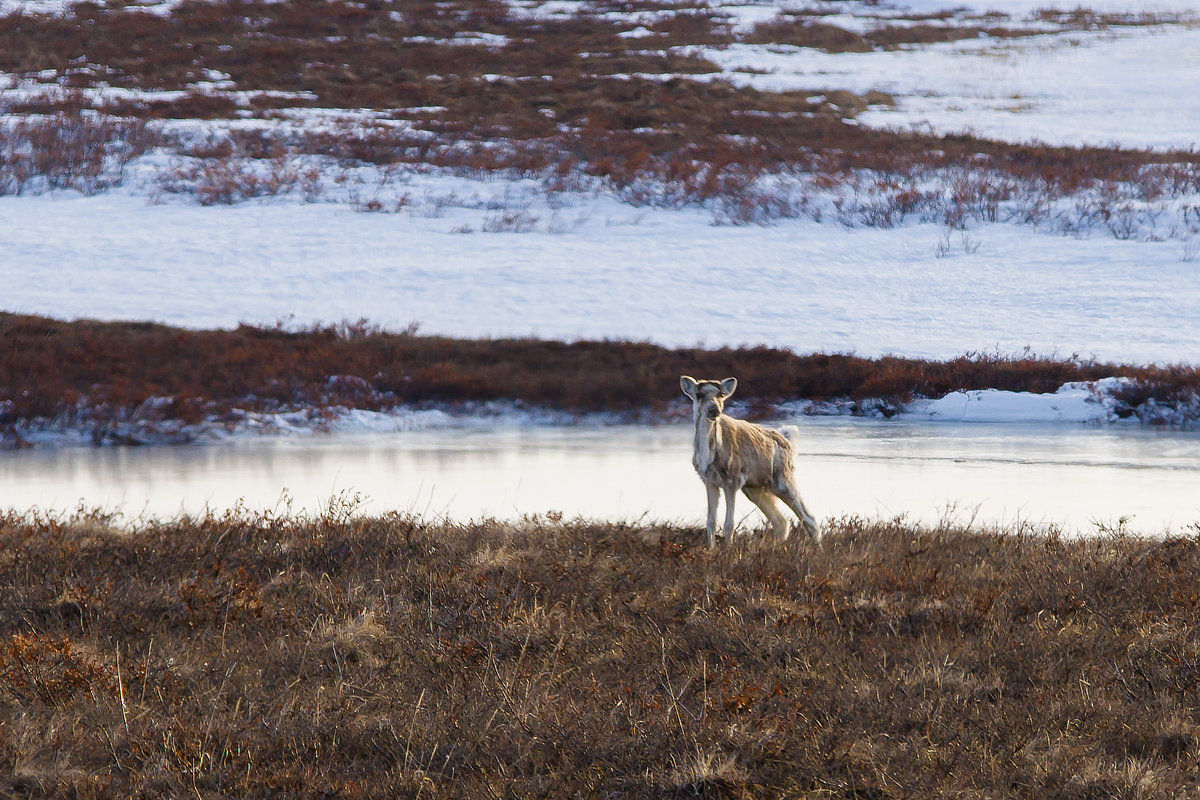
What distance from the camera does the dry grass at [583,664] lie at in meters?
4.43

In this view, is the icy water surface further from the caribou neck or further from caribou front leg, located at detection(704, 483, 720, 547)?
the caribou neck

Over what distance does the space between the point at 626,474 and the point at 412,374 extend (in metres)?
6.04

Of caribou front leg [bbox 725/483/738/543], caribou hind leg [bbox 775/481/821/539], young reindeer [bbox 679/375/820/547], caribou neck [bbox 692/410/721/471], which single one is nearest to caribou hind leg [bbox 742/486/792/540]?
young reindeer [bbox 679/375/820/547]

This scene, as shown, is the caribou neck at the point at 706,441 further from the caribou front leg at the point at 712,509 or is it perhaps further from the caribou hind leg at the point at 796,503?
the caribou hind leg at the point at 796,503

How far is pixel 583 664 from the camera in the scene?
5.73 metres

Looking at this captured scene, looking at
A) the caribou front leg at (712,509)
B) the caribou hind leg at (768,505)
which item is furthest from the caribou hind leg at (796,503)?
the caribou front leg at (712,509)

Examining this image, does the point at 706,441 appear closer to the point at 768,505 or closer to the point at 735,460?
the point at 735,460

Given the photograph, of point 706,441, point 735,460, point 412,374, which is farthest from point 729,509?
point 412,374

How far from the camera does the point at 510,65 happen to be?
38.5m

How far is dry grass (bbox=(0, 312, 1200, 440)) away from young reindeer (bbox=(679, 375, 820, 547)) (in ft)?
28.2

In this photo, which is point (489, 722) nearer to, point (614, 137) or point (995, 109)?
point (614, 137)

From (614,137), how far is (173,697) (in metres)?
27.9

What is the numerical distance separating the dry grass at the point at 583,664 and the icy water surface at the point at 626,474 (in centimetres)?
202

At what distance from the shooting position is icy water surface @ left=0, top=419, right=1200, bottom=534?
11.1 meters
